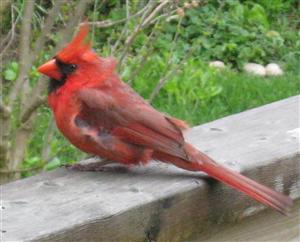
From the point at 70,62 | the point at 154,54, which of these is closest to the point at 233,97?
the point at 154,54

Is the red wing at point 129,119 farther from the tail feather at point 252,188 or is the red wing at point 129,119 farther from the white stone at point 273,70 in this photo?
the white stone at point 273,70

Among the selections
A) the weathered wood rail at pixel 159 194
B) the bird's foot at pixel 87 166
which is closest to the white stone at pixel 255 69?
the weathered wood rail at pixel 159 194

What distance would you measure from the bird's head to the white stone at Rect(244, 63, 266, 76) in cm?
325

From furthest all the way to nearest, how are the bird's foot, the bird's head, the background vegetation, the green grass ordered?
the green grass, the background vegetation, the bird's head, the bird's foot

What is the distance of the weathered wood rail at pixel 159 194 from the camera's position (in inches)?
60.8

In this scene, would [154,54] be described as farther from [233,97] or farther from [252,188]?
[252,188]

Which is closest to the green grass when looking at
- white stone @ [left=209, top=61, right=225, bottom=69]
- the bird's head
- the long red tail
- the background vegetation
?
the background vegetation

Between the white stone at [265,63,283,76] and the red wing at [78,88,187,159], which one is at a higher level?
the red wing at [78,88,187,159]

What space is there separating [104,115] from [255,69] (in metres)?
3.36

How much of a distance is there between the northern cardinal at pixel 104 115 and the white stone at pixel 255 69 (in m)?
3.23

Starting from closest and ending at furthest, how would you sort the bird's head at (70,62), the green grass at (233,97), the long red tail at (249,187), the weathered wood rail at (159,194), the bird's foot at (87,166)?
the weathered wood rail at (159,194) < the long red tail at (249,187) < the bird's foot at (87,166) < the bird's head at (70,62) < the green grass at (233,97)

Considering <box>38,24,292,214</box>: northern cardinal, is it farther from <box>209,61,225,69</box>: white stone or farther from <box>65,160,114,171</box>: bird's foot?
<box>209,61,225,69</box>: white stone

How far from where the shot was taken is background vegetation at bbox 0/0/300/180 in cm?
277

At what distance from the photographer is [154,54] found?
201 inches
